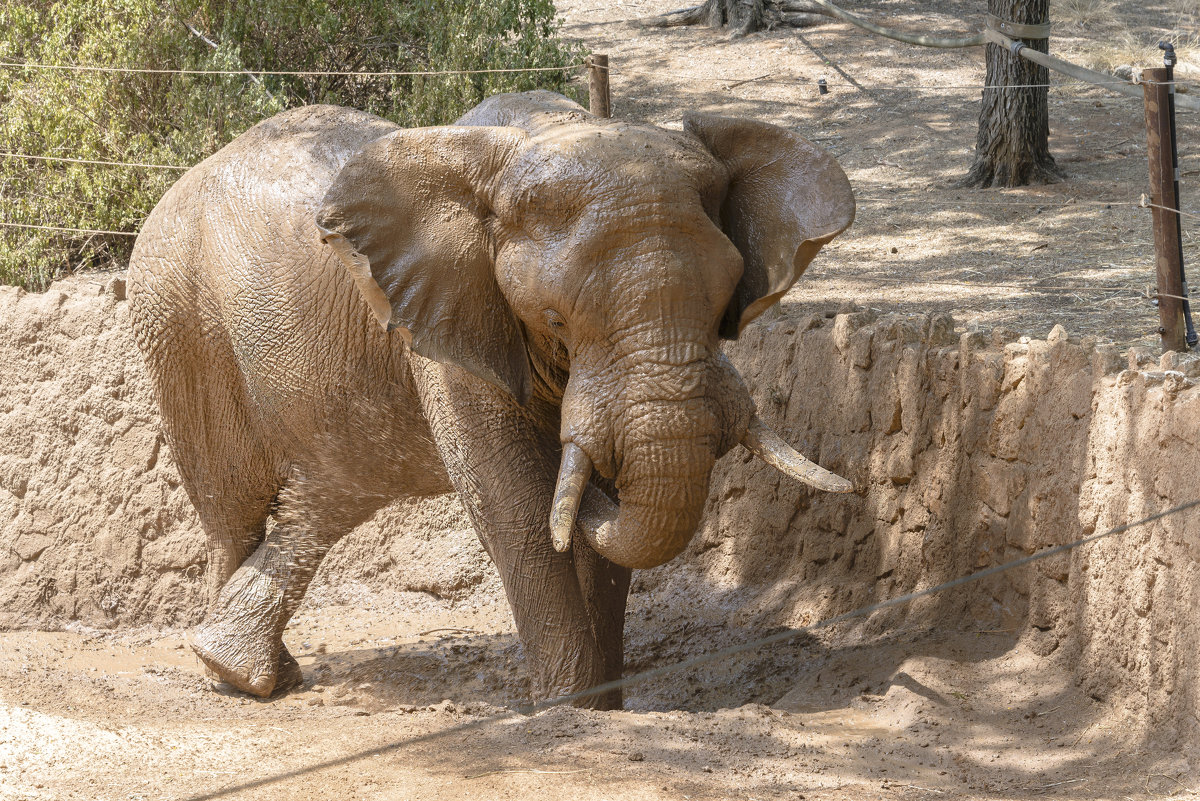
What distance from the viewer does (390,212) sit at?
4578 millimetres

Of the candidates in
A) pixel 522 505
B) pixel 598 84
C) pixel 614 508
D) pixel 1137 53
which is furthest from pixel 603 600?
pixel 1137 53

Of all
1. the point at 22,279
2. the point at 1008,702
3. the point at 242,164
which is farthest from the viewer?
the point at 22,279

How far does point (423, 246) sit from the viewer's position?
4586 mm

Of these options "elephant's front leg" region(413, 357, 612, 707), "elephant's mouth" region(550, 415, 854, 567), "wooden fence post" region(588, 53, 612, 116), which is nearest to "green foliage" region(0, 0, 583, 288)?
"wooden fence post" region(588, 53, 612, 116)

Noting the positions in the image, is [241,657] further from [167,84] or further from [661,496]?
[167,84]

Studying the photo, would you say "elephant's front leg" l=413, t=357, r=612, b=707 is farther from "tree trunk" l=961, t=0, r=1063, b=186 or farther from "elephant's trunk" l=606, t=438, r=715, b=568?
"tree trunk" l=961, t=0, r=1063, b=186

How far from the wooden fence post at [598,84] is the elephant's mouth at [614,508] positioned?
4153 mm

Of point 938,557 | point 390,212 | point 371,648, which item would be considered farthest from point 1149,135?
point 371,648

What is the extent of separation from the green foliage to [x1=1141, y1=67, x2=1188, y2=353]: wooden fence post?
5489mm

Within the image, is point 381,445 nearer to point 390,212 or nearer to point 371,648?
point 390,212

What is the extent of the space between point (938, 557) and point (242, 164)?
355cm

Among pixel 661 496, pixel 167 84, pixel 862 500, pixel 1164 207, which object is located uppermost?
pixel 167 84

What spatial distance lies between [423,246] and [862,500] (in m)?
2.66

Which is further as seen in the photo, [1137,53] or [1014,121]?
[1137,53]
